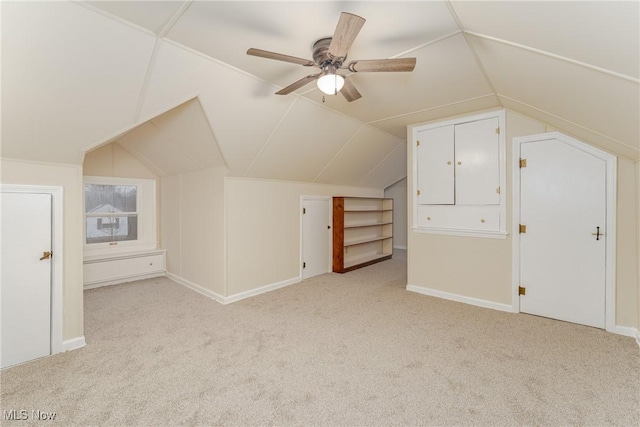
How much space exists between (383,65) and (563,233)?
276 cm

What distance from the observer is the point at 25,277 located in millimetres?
2254

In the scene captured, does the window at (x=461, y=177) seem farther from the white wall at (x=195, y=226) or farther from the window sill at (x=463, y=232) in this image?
the white wall at (x=195, y=226)

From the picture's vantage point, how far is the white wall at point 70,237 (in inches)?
92.7

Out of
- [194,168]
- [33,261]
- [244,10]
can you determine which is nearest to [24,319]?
[33,261]

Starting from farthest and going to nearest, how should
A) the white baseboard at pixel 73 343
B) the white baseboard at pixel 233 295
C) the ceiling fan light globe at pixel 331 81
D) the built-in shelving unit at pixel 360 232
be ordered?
the built-in shelving unit at pixel 360 232 < the white baseboard at pixel 233 295 < the white baseboard at pixel 73 343 < the ceiling fan light globe at pixel 331 81

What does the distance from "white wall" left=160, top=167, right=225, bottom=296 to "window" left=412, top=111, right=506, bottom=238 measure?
9.06 ft

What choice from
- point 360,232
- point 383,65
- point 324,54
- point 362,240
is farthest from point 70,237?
point 360,232

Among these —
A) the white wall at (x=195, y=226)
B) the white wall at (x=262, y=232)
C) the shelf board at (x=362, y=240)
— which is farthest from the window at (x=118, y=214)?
the shelf board at (x=362, y=240)

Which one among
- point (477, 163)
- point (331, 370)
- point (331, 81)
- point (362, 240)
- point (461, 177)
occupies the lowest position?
point (331, 370)

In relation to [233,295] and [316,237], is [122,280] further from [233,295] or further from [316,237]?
[316,237]

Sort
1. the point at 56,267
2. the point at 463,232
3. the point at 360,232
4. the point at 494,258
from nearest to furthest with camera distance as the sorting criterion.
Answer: the point at 56,267, the point at 494,258, the point at 463,232, the point at 360,232

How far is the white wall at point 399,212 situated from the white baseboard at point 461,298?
374cm

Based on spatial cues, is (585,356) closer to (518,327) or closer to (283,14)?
(518,327)

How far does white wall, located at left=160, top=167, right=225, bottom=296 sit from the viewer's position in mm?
→ 3723
